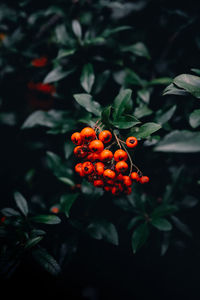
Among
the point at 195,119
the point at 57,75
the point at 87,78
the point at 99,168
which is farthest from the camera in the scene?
the point at 57,75

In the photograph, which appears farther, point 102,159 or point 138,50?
point 138,50

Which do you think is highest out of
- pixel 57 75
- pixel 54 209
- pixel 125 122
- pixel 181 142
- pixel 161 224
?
pixel 57 75

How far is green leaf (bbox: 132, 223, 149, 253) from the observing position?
51.9 inches

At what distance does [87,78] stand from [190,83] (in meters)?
0.66

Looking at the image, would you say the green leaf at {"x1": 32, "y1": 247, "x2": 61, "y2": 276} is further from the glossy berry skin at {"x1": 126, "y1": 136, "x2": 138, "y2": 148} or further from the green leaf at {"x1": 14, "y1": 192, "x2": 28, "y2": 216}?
the glossy berry skin at {"x1": 126, "y1": 136, "x2": 138, "y2": 148}

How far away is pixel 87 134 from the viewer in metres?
0.98

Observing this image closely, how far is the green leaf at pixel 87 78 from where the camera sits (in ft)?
4.58

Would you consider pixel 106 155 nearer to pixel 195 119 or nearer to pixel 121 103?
pixel 121 103

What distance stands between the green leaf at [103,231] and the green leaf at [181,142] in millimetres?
580

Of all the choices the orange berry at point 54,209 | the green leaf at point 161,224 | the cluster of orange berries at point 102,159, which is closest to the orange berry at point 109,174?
the cluster of orange berries at point 102,159

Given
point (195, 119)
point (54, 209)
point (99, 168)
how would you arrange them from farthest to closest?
point (54, 209)
point (99, 168)
point (195, 119)

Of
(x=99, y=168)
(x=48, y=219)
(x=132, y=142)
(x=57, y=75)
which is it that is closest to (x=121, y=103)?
(x=132, y=142)

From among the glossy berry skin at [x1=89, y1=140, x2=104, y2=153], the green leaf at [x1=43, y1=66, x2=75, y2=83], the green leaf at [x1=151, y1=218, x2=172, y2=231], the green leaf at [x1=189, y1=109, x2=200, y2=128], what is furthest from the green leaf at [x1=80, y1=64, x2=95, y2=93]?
the green leaf at [x1=151, y1=218, x2=172, y2=231]

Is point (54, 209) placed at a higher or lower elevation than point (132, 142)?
lower
